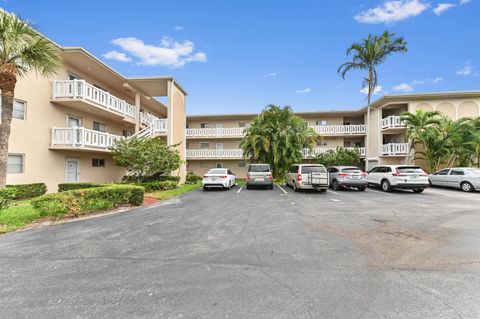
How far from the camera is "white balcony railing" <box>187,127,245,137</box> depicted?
84.1 ft

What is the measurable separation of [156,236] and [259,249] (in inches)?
109

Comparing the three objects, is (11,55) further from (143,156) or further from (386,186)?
(386,186)

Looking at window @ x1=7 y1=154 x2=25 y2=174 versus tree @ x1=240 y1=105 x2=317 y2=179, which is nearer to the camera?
window @ x1=7 y1=154 x2=25 y2=174

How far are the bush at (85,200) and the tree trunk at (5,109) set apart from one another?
78.4 inches

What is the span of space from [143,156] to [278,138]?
11.4 meters

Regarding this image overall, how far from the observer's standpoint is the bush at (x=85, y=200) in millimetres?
7133

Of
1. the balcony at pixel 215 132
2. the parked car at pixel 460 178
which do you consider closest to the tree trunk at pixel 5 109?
the balcony at pixel 215 132

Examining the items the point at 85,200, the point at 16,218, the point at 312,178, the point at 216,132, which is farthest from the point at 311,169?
the point at 216,132

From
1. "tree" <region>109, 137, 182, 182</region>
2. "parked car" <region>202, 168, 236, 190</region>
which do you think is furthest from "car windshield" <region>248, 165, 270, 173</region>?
"tree" <region>109, 137, 182, 182</region>

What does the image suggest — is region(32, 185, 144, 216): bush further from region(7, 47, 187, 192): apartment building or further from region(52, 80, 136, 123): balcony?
region(52, 80, 136, 123): balcony

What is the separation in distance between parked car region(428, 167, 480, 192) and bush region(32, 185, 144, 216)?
20.4 meters

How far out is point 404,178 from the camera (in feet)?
44.3

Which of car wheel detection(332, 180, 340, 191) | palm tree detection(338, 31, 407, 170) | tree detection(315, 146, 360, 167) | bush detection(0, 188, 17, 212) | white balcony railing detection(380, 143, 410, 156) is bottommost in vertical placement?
car wheel detection(332, 180, 340, 191)

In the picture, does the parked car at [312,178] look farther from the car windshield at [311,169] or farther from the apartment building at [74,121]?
the apartment building at [74,121]
